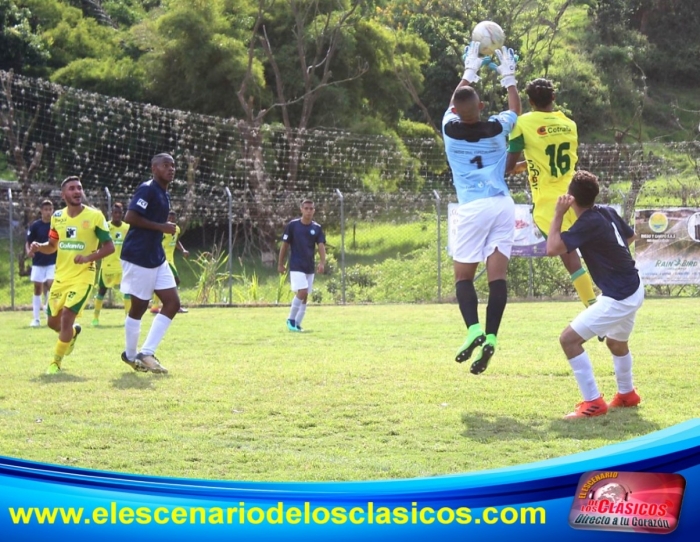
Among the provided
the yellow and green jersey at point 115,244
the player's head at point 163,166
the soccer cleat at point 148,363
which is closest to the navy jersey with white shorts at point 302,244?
the yellow and green jersey at point 115,244

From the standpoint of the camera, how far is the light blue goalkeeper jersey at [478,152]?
24.8 ft

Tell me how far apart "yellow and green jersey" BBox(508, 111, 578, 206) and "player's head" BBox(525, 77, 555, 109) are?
12 cm

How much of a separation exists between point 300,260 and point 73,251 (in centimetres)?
537

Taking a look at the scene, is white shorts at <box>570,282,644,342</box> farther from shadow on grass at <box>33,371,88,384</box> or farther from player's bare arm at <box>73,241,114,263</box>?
player's bare arm at <box>73,241,114,263</box>

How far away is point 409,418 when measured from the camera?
6.79m

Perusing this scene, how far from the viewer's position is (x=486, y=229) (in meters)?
7.69

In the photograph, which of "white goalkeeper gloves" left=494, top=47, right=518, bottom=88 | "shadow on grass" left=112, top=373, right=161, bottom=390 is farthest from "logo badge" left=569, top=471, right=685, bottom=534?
"shadow on grass" left=112, top=373, right=161, bottom=390

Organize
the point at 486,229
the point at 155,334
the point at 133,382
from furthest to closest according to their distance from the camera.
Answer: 1. the point at 155,334
2. the point at 133,382
3. the point at 486,229

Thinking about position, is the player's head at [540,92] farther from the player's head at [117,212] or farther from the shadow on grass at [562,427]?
the player's head at [117,212]

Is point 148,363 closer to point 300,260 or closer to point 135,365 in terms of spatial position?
point 135,365

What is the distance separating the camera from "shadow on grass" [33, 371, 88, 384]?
29.7ft

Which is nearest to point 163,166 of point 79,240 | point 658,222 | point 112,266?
point 79,240

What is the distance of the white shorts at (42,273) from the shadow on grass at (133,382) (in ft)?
27.6

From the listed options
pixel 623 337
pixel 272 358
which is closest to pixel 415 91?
pixel 272 358
